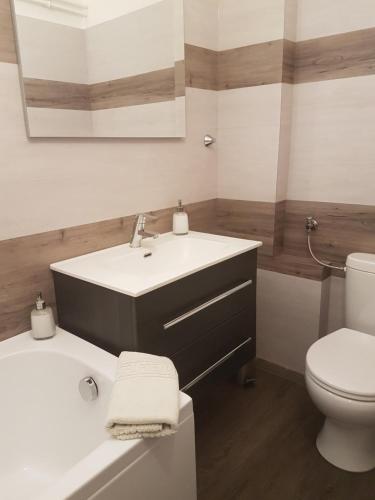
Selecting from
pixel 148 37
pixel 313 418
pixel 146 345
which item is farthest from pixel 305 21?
pixel 313 418

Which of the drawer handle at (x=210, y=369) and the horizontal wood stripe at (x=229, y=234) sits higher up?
the horizontal wood stripe at (x=229, y=234)

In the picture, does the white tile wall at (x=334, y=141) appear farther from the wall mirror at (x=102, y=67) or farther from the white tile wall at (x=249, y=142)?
the wall mirror at (x=102, y=67)

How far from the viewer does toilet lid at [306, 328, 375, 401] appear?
1.42 meters

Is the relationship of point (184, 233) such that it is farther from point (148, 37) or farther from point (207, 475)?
point (207, 475)

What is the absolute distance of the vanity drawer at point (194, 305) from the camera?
1.36 metres

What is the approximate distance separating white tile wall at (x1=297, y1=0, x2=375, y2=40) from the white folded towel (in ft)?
5.61

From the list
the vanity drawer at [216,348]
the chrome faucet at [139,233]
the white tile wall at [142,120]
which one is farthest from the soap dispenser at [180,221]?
the vanity drawer at [216,348]

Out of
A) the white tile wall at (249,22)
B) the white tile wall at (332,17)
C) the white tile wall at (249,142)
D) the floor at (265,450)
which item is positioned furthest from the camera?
the white tile wall at (249,142)

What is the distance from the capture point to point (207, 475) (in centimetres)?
159

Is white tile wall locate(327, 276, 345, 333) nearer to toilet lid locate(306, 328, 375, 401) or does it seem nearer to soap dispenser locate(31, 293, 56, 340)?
Result: toilet lid locate(306, 328, 375, 401)

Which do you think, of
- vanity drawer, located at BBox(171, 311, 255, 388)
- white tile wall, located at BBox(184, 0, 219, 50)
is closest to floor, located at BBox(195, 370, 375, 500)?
vanity drawer, located at BBox(171, 311, 255, 388)

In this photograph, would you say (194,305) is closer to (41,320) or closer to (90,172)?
(41,320)

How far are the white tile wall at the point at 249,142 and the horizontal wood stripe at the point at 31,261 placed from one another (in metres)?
0.85

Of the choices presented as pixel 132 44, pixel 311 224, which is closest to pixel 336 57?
pixel 311 224
